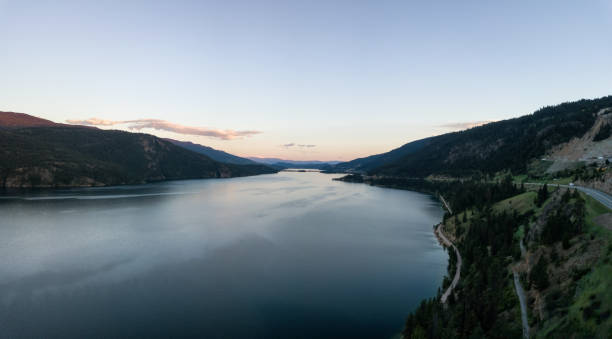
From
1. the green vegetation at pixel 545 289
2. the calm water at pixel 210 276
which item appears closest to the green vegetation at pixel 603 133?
the calm water at pixel 210 276

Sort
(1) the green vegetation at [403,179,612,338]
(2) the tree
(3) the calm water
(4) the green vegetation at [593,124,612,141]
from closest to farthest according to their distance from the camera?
(1) the green vegetation at [403,179,612,338]
(2) the tree
(3) the calm water
(4) the green vegetation at [593,124,612,141]

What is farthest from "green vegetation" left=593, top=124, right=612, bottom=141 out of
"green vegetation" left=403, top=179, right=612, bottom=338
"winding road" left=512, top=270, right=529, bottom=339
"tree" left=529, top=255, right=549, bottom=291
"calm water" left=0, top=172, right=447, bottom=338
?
"tree" left=529, top=255, right=549, bottom=291

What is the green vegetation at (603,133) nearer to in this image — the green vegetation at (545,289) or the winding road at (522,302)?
the green vegetation at (545,289)

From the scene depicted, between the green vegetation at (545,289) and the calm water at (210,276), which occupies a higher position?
the green vegetation at (545,289)

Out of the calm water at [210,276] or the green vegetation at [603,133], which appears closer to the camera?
the calm water at [210,276]

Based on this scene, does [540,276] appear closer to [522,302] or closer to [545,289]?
[545,289]

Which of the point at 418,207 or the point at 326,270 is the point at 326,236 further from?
the point at 418,207

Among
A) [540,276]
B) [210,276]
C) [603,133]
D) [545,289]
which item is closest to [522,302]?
[545,289]

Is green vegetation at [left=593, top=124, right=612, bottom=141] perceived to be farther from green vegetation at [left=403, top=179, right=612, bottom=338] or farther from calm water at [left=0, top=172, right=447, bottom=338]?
green vegetation at [left=403, top=179, right=612, bottom=338]
